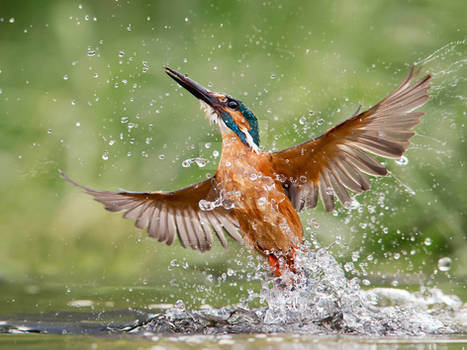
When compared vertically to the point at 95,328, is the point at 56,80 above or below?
above

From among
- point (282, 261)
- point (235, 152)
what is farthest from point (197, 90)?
point (282, 261)

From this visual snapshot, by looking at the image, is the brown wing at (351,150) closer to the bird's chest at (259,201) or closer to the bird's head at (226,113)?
the bird's chest at (259,201)

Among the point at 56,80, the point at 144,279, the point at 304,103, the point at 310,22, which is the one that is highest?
the point at 310,22

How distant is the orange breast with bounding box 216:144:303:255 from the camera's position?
3.46 metres

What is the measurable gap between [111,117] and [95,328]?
12.7 ft

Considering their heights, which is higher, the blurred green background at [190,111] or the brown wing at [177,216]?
the blurred green background at [190,111]

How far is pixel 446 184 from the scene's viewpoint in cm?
618

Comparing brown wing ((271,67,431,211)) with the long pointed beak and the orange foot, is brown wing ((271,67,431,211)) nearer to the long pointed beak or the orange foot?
the orange foot

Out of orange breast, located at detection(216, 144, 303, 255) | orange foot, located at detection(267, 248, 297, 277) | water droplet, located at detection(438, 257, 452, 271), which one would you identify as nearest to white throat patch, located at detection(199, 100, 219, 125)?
orange breast, located at detection(216, 144, 303, 255)

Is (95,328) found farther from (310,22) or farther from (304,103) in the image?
(310,22)

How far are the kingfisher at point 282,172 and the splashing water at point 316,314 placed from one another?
132 millimetres

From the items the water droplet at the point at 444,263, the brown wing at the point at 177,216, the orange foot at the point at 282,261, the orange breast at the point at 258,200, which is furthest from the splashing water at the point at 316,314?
the water droplet at the point at 444,263

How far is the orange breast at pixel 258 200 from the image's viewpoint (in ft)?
11.3

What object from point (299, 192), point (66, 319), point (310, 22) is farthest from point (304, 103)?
point (66, 319)
